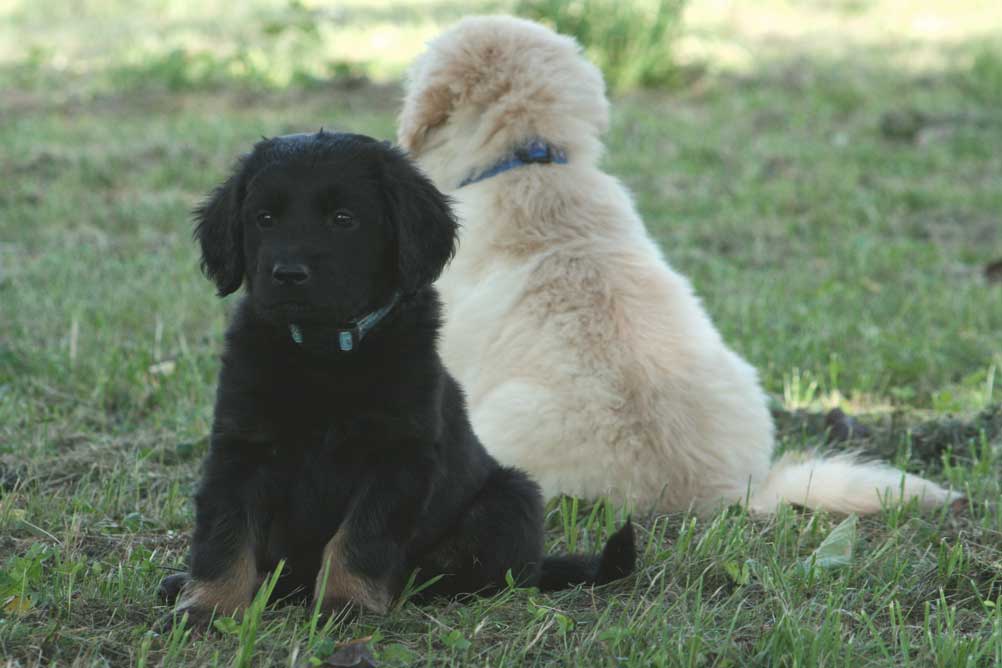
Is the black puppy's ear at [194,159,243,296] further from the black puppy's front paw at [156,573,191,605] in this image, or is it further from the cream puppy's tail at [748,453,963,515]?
the cream puppy's tail at [748,453,963,515]

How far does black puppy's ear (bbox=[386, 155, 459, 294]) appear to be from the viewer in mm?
3174

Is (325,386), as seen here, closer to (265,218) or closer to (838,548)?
(265,218)

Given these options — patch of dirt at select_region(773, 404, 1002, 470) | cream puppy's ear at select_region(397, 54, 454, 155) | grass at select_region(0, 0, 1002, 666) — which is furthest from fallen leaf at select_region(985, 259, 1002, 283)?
cream puppy's ear at select_region(397, 54, 454, 155)

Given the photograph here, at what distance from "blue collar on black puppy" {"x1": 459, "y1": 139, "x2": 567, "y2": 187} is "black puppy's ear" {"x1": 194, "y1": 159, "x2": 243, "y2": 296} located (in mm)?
1800

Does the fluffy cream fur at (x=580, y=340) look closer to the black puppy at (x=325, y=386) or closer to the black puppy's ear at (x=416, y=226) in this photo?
the black puppy at (x=325, y=386)

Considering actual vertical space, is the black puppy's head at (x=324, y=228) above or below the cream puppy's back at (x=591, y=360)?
above

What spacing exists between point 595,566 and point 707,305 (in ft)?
12.3

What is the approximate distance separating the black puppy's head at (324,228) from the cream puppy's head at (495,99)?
174 cm

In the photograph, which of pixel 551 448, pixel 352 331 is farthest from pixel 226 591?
pixel 551 448

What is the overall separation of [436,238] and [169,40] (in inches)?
439

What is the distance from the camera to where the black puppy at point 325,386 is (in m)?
3.00

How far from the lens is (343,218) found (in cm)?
309

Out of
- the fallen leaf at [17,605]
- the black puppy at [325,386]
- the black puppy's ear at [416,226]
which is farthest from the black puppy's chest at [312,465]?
the fallen leaf at [17,605]

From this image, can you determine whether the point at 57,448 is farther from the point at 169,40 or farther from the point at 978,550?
the point at 169,40
